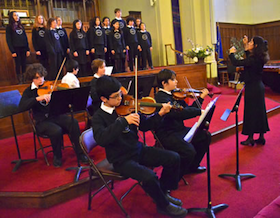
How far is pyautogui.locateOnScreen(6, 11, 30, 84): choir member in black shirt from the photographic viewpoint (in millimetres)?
5430

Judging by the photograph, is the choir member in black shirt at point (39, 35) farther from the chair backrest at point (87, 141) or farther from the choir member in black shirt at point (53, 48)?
the chair backrest at point (87, 141)

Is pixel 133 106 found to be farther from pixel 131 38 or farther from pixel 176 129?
pixel 131 38

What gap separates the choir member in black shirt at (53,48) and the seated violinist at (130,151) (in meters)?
4.07

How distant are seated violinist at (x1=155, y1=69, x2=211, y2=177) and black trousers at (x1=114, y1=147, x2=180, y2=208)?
0.93ft

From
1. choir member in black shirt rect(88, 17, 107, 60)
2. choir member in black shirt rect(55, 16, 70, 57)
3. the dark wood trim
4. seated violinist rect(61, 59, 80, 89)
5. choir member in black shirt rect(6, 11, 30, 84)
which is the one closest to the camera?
the dark wood trim

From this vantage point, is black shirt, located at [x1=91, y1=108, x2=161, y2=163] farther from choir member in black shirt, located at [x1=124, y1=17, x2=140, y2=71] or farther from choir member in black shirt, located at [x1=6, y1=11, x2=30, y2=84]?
choir member in black shirt, located at [x1=124, y1=17, x2=140, y2=71]

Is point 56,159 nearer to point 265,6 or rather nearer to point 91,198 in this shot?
point 91,198

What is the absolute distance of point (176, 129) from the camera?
2768mm

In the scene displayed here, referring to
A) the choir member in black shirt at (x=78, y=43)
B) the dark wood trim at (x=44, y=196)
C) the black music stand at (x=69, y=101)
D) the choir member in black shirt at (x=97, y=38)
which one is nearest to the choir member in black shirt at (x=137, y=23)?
the choir member in black shirt at (x=97, y=38)

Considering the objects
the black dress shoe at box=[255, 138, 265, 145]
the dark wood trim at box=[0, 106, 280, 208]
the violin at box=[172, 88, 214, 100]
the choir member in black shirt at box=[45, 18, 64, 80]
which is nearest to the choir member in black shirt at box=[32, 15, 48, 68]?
the choir member in black shirt at box=[45, 18, 64, 80]

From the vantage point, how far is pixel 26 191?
261 centimetres

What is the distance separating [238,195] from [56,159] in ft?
6.75

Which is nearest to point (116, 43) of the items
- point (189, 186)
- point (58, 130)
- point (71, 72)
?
point (71, 72)

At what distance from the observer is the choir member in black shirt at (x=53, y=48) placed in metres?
5.71
